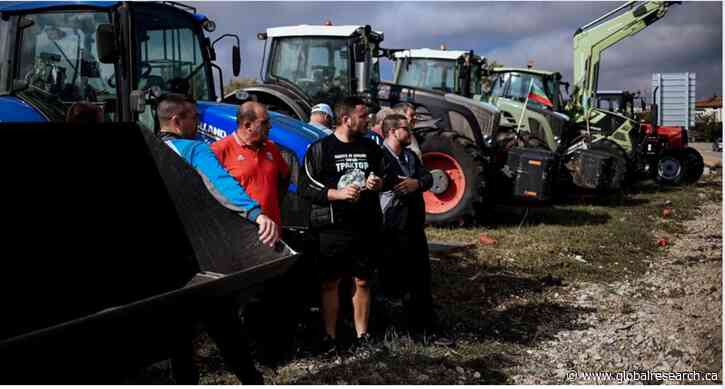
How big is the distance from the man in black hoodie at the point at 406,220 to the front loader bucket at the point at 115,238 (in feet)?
5.23

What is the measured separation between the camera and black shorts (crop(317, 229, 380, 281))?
4.46 meters

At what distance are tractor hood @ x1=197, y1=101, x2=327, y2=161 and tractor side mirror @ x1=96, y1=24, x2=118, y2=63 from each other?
0.82 metres

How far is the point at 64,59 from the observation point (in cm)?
598

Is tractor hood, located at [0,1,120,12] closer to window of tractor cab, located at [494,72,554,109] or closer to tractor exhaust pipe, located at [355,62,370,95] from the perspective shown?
tractor exhaust pipe, located at [355,62,370,95]

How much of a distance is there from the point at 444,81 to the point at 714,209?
541cm

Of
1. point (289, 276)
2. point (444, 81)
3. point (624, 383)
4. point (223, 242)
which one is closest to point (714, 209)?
point (444, 81)

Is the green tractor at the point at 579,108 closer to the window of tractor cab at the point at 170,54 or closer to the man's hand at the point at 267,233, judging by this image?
the window of tractor cab at the point at 170,54

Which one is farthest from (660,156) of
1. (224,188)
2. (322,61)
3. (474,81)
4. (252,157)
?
(224,188)

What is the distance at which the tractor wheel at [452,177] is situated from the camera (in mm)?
9703

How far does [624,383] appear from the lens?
4285 millimetres

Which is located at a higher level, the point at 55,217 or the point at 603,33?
the point at 603,33

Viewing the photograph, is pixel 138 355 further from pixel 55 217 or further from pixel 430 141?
pixel 430 141

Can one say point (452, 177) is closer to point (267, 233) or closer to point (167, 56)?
point (167, 56)

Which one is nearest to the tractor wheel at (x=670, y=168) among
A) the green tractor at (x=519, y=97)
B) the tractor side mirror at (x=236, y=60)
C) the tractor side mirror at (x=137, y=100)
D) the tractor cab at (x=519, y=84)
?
the green tractor at (x=519, y=97)
